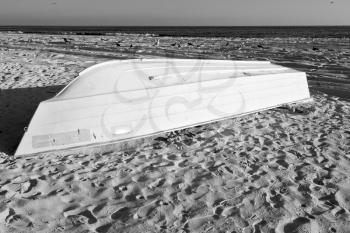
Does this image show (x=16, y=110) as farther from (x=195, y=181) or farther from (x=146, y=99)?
(x=195, y=181)

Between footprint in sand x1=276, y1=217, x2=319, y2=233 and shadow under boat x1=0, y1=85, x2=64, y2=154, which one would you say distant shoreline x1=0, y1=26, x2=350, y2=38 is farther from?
footprint in sand x1=276, y1=217, x2=319, y2=233

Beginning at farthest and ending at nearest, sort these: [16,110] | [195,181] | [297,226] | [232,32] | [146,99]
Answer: [232,32] → [16,110] → [146,99] → [195,181] → [297,226]

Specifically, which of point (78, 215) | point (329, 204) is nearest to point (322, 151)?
point (329, 204)

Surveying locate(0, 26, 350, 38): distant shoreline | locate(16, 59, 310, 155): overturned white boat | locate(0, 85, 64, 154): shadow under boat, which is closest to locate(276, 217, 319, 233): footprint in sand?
locate(16, 59, 310, 155): overturned white boat

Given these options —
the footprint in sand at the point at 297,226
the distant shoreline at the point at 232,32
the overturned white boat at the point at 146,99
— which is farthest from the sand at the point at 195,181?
the distant shoreline at the point at 232,32

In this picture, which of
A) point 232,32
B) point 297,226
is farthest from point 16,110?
point 232,32

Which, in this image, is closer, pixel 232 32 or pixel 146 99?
pixel 146 99

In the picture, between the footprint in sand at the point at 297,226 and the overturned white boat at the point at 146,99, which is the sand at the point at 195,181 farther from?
the overturned white boat at the point at 146,99
